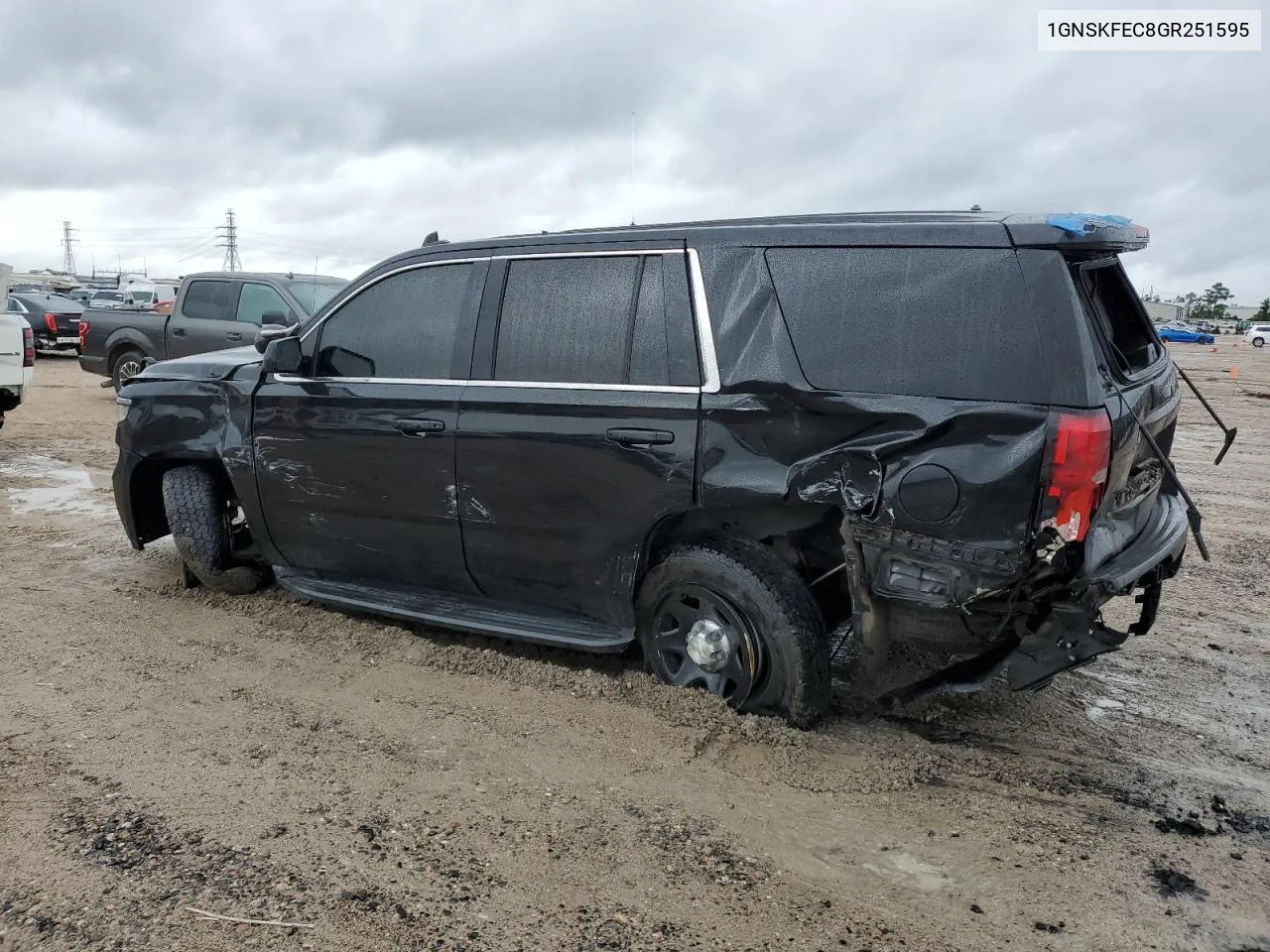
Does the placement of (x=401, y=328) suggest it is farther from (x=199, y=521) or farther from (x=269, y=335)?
(x=199, y=521)

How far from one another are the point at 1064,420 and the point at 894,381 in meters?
0.57

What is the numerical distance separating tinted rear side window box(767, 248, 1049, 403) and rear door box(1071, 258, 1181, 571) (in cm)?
26

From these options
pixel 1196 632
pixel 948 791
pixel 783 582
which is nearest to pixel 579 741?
pixel 783 582

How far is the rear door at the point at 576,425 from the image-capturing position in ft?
13.0

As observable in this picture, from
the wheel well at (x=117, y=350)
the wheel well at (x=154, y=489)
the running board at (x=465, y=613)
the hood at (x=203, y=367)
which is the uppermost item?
the hood at (x=203, y=367)

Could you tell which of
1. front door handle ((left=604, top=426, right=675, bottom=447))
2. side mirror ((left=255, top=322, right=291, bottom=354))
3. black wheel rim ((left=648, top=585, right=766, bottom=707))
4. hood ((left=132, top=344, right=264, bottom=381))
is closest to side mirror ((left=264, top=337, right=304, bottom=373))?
side mirror ((left=255, top=322, right=291, bottom=354))

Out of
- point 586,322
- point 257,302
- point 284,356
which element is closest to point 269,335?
point 284,356

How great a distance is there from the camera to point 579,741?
3.88 metres

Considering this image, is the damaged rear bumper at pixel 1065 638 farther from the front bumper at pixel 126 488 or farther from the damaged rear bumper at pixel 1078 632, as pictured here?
the front bumper at pixel 126 488

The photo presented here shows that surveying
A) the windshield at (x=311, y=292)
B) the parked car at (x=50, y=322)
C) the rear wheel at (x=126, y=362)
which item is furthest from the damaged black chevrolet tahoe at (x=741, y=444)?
the parked car at (x=50, y=322)

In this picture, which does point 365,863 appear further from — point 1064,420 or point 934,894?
point 1064,420

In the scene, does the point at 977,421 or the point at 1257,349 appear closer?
the point at 977,421

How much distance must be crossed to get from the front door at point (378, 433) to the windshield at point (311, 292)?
23.2 feet

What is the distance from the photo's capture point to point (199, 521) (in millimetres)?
5504
